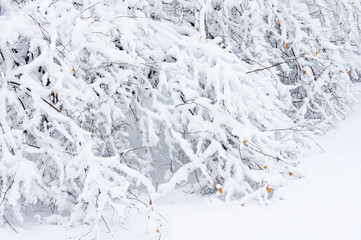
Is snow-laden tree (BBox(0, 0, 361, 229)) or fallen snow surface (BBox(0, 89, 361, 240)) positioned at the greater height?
snow-laden tree (BBox(0, 0, 361, 229))

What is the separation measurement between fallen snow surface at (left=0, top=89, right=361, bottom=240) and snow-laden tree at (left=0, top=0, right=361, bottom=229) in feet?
0.45

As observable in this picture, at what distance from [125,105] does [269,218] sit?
1.71 m

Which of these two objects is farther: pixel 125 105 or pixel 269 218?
pixel 125 105

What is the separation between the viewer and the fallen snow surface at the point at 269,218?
273cm

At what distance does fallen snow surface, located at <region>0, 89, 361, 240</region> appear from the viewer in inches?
108

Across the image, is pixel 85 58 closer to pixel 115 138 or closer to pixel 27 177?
pixel 115 138

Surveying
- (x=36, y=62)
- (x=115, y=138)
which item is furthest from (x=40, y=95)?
(x=115, y=138)

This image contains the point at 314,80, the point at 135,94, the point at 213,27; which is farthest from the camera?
the point at 314,80

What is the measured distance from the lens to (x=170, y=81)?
358 cm

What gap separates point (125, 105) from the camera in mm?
3725

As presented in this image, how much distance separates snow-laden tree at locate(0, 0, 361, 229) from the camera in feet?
9.05

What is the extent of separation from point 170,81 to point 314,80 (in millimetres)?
2276

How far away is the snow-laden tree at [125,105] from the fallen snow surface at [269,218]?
138mm

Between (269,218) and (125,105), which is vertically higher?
(125,105)
